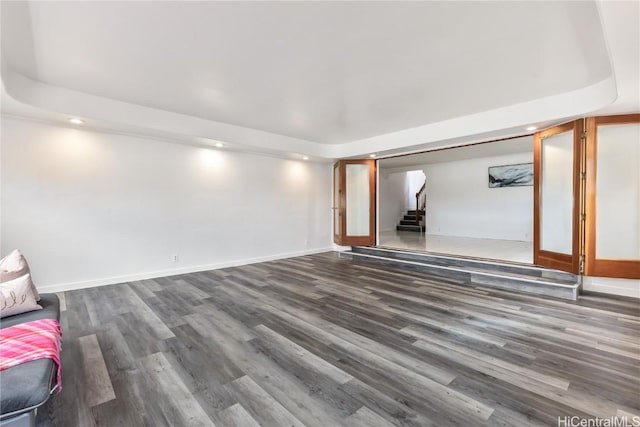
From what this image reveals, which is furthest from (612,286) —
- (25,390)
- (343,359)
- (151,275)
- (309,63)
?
(151,275)

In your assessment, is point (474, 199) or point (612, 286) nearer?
point (612, 286)

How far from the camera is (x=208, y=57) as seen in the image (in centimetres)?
292

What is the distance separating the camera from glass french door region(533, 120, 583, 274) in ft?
13.1

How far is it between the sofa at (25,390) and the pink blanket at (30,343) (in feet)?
0.21

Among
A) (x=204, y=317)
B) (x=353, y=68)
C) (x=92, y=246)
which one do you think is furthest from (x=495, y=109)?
(x=92, y=246)

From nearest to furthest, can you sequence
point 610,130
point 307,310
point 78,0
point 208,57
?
point 78,0, point 208,57, point 307,310, point 610,130

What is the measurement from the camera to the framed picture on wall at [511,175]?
26.0 ft

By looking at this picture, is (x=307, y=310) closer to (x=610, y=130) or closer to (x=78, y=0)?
(x=78, y=0)

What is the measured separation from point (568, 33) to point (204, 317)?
4567mm

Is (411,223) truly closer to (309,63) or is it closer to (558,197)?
(558,197)

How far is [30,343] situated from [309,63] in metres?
3.20

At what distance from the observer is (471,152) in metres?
7.89

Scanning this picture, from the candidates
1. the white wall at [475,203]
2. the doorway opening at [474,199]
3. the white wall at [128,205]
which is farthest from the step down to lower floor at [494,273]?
the white wall at [475,203]

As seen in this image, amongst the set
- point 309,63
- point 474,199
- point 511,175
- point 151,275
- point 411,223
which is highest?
point 309,63
